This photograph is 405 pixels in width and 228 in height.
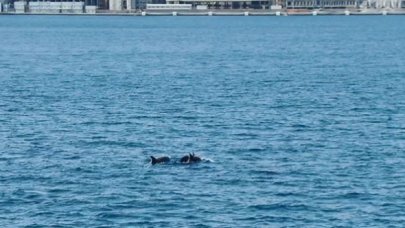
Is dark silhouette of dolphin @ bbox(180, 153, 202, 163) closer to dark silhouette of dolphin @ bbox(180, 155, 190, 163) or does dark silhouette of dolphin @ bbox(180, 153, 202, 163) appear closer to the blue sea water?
dark silhouette of dolphin @ bbox(180, 155, 190, 163)

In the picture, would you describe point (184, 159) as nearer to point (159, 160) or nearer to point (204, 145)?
point (159, 160)

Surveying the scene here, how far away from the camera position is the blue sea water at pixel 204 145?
164ft

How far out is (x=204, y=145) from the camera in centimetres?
6431

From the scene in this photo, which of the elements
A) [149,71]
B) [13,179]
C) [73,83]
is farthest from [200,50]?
[13,179]

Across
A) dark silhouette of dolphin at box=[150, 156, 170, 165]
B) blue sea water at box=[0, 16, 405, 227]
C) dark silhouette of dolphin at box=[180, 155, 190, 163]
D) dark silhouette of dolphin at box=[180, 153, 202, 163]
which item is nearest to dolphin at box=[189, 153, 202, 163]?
dark silhouette of dolphin at box=[180, 153, 202, 163]

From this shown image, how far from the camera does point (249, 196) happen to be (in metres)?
52.2

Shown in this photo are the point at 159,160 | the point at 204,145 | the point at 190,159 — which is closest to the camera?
the point at 190,159

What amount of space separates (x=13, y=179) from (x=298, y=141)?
1552cm

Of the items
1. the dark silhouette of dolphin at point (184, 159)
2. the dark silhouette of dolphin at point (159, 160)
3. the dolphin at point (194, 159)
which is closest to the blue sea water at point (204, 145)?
the dolphin at point (194, 159)

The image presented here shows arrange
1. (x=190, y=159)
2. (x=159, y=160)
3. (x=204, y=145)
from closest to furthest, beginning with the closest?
(x=190, y=159), (x=159, y=160), (x=204, y=145)

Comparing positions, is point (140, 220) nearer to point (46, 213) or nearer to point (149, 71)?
point (46, 213)

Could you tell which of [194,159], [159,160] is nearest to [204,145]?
[194,159]

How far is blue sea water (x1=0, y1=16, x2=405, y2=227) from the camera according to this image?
164ft

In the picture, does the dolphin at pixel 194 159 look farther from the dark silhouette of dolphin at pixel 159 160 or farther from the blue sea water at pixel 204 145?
the dark silhouette of dolphin at pixel 159 160
